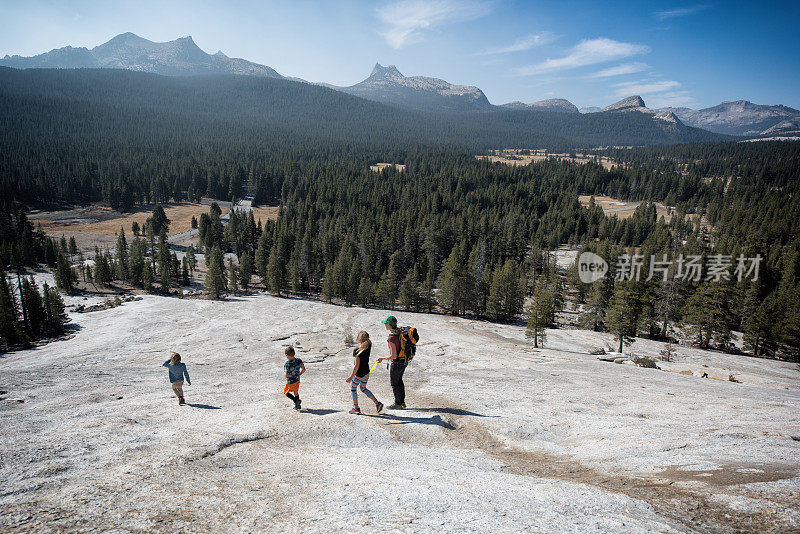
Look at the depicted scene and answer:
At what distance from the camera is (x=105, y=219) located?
136 meters

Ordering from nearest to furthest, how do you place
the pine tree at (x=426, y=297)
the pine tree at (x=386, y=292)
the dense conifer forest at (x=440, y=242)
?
the dense conifer forest at (x=440, y=242) → the pine tree at (x=386, y=292) → the pine tree at (x=426, y=297)

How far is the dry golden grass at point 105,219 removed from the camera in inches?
4776

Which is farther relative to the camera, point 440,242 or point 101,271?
point 440,242

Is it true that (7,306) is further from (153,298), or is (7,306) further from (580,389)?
(580,389)

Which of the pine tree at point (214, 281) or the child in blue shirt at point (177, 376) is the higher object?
the child in blue shirt at point (177, 376)

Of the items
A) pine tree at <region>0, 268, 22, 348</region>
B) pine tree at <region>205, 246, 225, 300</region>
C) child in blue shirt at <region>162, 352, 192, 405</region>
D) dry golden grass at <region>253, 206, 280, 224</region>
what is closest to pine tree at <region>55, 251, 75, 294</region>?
pine tree at <region>205, 246, 225, 300</region>

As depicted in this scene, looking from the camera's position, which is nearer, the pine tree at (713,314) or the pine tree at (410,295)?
the pine tree at (713,314)

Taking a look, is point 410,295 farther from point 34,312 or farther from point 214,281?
point 34,312

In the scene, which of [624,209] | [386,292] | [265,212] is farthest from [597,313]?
[624,209]

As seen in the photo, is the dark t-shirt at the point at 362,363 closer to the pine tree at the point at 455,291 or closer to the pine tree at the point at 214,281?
the pine tree at the point at 455,291

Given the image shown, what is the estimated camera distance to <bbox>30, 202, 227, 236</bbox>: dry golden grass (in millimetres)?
121300

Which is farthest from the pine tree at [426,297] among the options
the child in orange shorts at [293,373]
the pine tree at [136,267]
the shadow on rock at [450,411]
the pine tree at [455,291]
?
the pine tree at [136,267]

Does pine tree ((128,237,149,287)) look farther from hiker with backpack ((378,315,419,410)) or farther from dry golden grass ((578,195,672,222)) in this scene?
dry golden grass ((578,195,672,222))

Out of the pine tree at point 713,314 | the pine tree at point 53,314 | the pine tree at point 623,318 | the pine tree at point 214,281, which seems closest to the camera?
the pine tree at point 623,318
